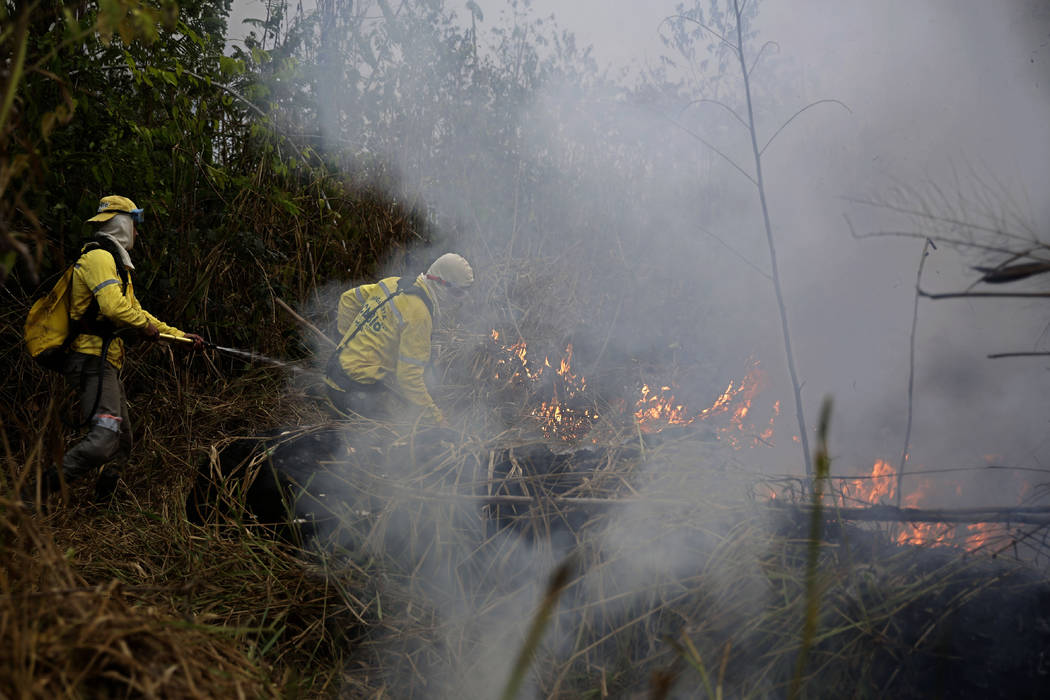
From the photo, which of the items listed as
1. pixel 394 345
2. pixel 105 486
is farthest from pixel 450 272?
pixel 105 486

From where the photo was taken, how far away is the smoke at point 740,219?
12.2ft

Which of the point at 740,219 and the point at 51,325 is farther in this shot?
the point at 740,219

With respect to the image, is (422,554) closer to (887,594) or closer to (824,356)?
(887,594)

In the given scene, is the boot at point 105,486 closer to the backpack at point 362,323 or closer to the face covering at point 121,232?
the face covering at point 121,232

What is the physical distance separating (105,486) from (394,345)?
192 cm

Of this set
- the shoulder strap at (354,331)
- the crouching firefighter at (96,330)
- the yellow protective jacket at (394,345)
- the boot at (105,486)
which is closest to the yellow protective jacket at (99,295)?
the crouching firefighter at (96,330)

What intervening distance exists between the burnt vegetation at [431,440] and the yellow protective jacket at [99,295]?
579 mm

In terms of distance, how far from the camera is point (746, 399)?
5.21m

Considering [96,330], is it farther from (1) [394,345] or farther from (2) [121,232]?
(1) [394,345]

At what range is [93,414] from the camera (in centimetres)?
375

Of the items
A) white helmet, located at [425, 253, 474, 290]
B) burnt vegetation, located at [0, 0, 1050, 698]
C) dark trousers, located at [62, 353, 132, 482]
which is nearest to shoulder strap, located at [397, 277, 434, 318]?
white helmet, located at [425, 253, 474, 290]

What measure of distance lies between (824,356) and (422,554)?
3.75 metres

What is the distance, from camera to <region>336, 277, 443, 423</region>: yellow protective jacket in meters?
4.18

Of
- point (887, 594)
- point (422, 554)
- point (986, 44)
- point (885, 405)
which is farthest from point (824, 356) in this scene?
point (422, 554)
